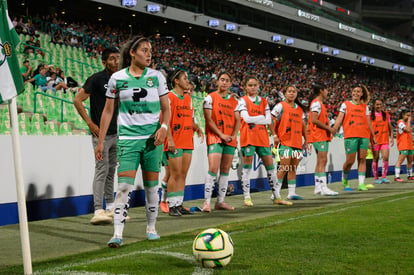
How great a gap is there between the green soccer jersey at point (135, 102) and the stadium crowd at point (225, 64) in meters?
4.13

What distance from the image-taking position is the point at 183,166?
7.85 m

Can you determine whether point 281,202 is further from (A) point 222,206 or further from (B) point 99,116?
(B) point 99,116

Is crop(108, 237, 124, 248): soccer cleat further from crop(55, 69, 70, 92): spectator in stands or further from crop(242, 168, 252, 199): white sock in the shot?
crop(55, 69, 70, 92): spectator in stands

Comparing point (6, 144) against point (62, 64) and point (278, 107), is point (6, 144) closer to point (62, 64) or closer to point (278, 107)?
point (278, 107)

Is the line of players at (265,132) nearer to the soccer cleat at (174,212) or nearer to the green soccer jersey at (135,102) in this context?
the soccer cleat at (174,212)

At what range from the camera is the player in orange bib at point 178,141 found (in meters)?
7.64

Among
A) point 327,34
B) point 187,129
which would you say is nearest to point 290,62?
point 327,34

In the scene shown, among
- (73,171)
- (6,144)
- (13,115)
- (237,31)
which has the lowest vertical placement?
(73,171)

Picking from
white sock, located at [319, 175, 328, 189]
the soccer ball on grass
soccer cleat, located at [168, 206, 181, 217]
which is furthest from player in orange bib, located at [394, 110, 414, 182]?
the soccer ball on grass

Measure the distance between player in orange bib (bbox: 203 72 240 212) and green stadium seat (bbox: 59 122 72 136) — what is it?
103 inches

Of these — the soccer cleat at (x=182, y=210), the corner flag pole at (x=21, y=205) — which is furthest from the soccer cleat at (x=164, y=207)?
the corner flag pole at (x=21, y=205)

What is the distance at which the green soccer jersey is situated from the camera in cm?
506

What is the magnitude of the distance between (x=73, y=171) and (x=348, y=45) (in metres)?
49.5

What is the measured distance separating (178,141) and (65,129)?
9.42ft
